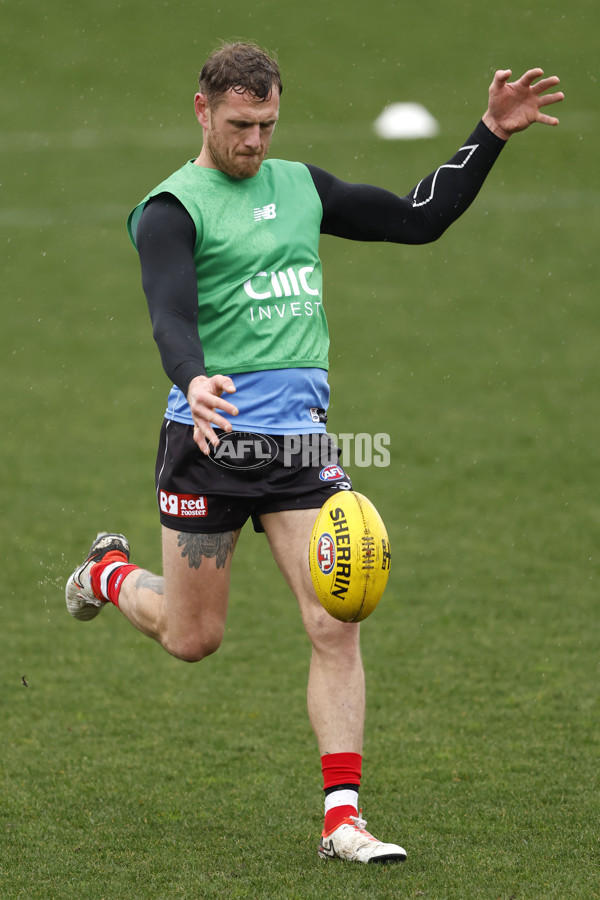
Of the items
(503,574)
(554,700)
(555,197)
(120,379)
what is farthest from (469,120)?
(554,700)

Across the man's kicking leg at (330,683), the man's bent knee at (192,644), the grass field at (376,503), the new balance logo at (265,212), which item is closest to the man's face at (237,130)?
the new balance logo at (265,212)

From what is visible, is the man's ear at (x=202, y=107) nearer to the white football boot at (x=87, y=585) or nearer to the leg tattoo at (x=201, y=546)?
the leg tattoo at (x=201, y=546)

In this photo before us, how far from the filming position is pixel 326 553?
3.93m

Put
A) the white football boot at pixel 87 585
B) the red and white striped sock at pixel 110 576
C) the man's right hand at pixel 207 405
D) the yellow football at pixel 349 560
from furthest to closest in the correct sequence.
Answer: the white football boot at pixel 87 585 → the red and white striped sock at pixel 110 576 → the yellow football at pixel 349 560 → the man's right hand at pixel 207 405

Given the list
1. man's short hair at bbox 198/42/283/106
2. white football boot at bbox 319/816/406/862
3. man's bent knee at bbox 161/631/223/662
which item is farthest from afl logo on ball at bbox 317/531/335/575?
man's short hair at bbox 198/42/283/106

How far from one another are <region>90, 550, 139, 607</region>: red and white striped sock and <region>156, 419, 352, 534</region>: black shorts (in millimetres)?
618

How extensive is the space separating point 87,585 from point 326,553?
4.56ft

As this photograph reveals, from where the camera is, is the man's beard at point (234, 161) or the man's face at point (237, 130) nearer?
the man's face at point (237, 130)

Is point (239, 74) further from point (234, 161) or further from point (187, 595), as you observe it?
point (187, 595)

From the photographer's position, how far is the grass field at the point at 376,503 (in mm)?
4305

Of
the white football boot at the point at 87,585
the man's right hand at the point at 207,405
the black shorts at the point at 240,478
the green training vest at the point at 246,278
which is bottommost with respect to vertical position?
the white football boot at the point at 87,585

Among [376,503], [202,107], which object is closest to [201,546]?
[202,107]

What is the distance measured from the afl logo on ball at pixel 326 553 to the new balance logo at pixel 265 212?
3.58 feet

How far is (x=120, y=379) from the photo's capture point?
39.4 ft
